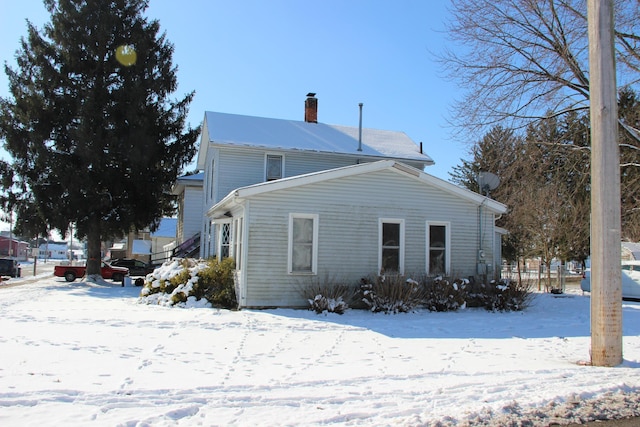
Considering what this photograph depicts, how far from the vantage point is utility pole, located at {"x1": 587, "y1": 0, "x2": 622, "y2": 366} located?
307 inches

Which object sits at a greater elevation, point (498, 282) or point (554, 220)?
point (554, 220)

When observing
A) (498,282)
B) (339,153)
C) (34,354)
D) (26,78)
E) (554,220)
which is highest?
(26,78)

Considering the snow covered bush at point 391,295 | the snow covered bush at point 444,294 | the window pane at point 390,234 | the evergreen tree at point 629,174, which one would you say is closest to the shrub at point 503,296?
the snow covered bush at point 444,294

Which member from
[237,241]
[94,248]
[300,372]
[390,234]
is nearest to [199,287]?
[237,241]

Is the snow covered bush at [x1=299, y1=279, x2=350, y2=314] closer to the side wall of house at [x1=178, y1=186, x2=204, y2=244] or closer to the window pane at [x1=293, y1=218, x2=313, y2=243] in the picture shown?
the window pane at [x1=293, y1=218, x2=313, y2=243]

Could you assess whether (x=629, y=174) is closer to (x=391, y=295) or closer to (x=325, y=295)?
(x=391, y=295)

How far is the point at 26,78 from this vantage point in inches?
1110

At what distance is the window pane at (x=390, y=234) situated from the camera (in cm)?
1480

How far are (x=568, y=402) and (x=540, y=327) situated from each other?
654 centimetres

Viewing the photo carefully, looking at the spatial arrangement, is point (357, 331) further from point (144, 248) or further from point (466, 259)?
point (144, 248)

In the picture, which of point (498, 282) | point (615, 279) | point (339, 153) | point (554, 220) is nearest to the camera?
point (615, 279)

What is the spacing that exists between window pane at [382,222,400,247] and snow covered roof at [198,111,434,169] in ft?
20.5

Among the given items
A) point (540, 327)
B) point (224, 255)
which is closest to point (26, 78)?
point (224, 255)

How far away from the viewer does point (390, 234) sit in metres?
14.9
